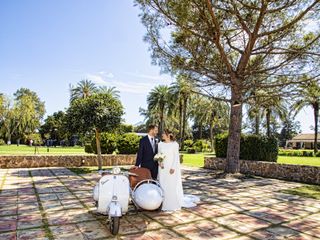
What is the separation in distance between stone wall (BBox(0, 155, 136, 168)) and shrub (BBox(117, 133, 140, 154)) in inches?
18.8

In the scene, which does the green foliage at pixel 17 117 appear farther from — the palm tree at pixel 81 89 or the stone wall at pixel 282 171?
the stone wall at pixel 282 171

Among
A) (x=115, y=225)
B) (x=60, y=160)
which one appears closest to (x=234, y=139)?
(x=115, y=225)

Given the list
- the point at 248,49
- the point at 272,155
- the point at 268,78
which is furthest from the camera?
the point at 272,155

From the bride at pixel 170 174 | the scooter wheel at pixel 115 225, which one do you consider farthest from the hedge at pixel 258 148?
the scooter wheel at pixel 115 225

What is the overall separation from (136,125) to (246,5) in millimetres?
61425

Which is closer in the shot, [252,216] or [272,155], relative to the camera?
[252,216]

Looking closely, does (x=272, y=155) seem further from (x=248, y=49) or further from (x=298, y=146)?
(x=298, y=146)

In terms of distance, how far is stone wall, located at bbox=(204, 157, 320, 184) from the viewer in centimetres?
1059

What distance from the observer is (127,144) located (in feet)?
53.5

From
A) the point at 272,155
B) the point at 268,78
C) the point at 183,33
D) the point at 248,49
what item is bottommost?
the point at 272,155

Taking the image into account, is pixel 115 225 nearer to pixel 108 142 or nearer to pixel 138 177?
pixel 138 177

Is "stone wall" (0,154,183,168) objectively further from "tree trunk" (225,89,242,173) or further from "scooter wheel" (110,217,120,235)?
"scooter wheel" (110,217,120,235)

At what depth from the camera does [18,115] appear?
4834 cm

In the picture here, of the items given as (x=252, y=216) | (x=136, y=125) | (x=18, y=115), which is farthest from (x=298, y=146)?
(x=252, y=216)
